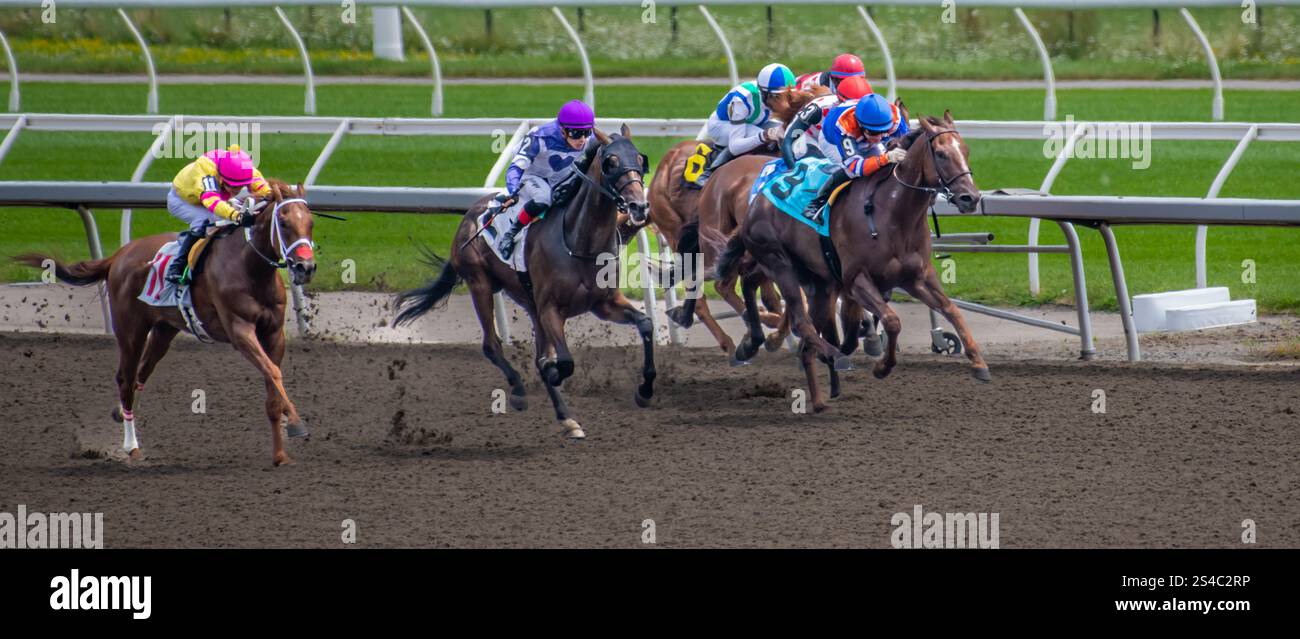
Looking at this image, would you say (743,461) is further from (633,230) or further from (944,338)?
(944,338)

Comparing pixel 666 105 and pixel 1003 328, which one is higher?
pixel 666 105

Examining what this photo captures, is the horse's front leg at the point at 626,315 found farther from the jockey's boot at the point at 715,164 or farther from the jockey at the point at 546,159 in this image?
the jockey's boot at the point at 715,164

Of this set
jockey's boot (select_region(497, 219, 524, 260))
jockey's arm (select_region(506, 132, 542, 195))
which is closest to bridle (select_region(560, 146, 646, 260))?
jockey's arm (select_region(506, 132, 542, 195))

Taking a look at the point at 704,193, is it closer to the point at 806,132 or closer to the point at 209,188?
the point at 806,132

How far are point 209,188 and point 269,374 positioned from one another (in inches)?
37.0

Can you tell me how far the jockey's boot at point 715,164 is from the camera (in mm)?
10469

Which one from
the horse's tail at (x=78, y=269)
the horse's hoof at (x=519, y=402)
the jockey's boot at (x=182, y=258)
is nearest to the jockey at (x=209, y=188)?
the jockey's boot at (x=182, y=258)

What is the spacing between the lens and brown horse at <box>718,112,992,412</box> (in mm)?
8734

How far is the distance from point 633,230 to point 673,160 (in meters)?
1.23

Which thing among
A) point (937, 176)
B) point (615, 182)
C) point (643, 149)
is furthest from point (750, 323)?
→ point (643, 149)

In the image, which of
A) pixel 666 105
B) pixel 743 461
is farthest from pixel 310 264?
pixel 666 105

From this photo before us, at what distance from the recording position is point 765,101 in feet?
33.8

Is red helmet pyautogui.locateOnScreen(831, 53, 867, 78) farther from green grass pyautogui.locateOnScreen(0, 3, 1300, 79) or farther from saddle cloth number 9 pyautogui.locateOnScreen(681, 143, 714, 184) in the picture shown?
green grass pyautogui.locateOnScreen(0, 3, 1300, 79)

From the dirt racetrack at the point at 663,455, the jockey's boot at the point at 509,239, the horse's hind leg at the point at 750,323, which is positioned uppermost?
the jockey's boot at the point at 509,239
